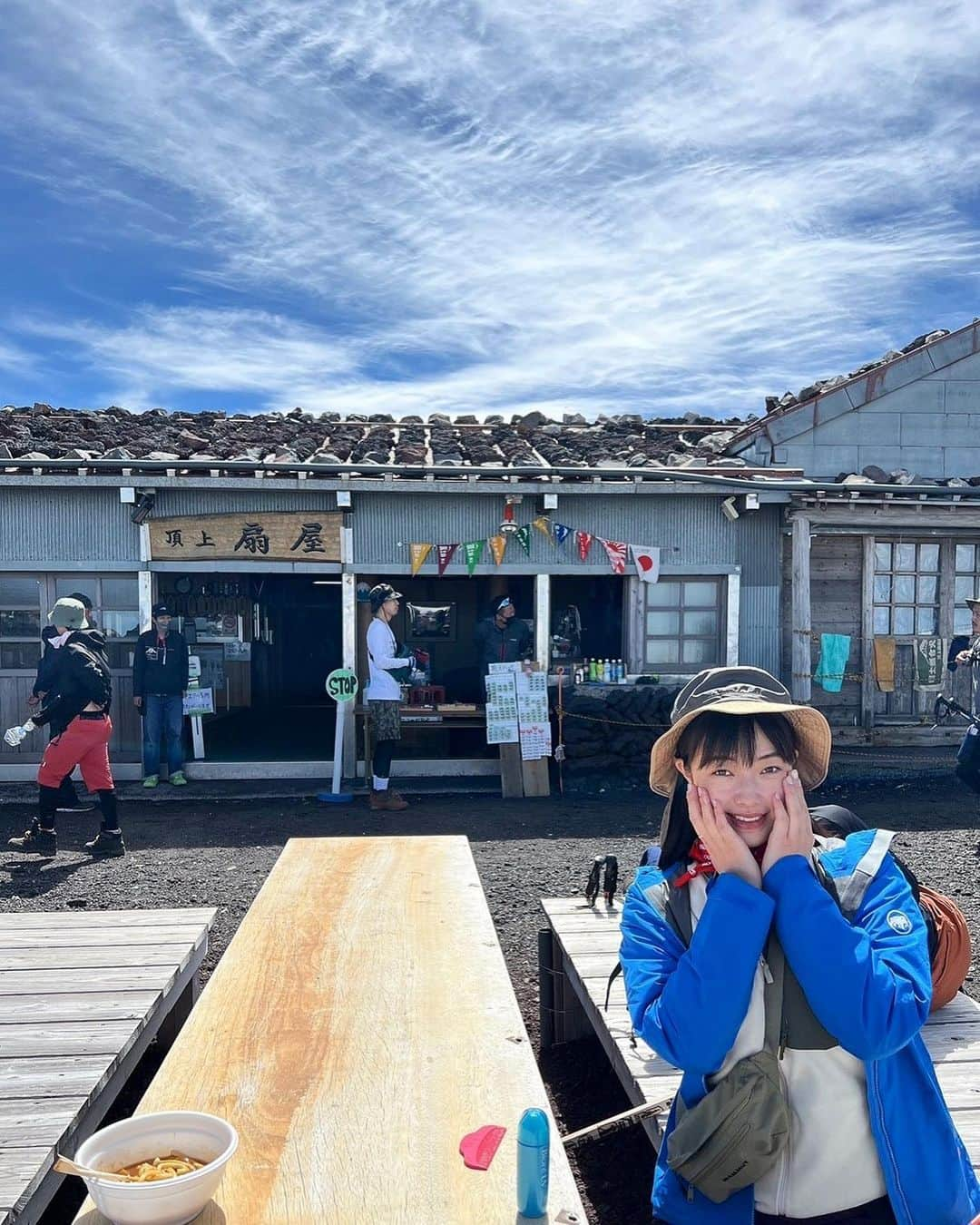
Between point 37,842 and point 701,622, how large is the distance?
6.78 m

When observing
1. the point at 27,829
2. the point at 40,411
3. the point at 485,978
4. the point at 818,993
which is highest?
the point at 40,411

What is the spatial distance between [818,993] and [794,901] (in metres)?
0.17

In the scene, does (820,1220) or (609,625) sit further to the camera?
(609,625)

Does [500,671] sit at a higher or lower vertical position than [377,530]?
lower

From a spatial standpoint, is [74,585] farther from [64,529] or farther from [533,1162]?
[533,1162]

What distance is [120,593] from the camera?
1053 centimetres

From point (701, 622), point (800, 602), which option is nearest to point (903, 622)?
point (800, 602)

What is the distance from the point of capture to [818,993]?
1.83 metres

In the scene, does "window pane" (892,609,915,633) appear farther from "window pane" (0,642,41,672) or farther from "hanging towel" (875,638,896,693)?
"window pane" (0,642,41,672)

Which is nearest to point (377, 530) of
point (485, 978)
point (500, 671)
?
point (500, 671)

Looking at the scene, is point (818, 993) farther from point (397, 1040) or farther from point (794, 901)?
point (397, 1040)

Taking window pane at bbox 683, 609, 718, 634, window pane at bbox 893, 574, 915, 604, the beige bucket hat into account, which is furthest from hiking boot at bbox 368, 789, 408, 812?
the beige bucket hat

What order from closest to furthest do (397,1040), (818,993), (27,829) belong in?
(818,993) → (397,1040) → (27,829)

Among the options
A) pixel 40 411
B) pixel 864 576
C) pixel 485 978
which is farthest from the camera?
pixel 40 411
